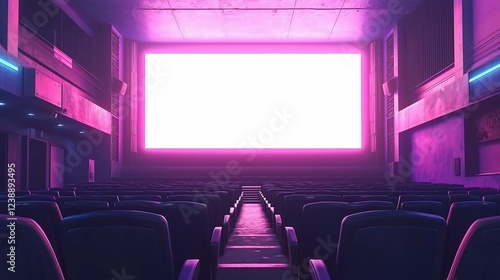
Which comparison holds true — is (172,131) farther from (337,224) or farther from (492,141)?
(337,224)

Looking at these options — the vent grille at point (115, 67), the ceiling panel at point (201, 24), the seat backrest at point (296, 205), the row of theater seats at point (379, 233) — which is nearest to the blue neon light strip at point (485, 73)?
the row of theater seats at point (379, 233)

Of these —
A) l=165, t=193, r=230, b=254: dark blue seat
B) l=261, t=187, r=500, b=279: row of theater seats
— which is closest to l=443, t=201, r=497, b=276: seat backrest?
l=261, t=187, r=500, b=279: row of theater seats

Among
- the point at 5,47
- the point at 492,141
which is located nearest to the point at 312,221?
the point at 5,47

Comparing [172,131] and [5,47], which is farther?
[172,131]

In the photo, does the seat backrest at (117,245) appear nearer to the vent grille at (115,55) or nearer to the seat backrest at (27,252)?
the seat backrest at (27,252)

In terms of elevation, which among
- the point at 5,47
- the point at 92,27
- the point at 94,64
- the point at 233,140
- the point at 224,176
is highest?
the point at 92,27

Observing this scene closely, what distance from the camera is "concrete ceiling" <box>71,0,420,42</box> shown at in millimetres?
13742

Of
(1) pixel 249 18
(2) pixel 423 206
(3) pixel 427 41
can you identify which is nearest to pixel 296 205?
(2) pixel 423 206

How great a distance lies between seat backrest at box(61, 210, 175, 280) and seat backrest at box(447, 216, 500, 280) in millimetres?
1029

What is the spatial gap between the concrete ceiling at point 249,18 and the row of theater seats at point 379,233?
32.7 ft

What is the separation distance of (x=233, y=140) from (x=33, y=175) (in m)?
6.44

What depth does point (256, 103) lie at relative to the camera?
55.2ft

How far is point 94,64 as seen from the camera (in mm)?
15734

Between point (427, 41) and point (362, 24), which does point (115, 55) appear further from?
point (427, 41)
